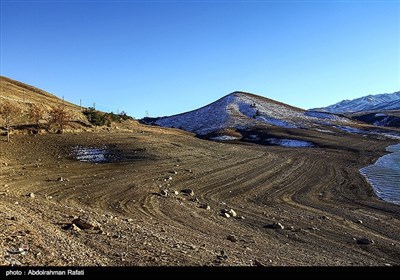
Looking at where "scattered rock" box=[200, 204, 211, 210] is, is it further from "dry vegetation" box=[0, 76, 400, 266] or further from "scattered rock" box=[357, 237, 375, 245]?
"scattered rock" box=[357, 237, 375, 245]

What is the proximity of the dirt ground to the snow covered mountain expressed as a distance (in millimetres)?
52858

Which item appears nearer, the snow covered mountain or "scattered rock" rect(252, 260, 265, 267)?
"scattered rock" rect(252, 260, 265, 267)

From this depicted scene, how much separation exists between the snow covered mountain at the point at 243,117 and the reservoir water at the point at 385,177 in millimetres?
42937

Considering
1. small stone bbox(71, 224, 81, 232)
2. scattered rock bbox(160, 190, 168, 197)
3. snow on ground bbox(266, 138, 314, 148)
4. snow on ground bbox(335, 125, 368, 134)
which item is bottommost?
scattered rock bbox(160, 190, 168, 197)

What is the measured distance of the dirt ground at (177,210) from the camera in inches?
408

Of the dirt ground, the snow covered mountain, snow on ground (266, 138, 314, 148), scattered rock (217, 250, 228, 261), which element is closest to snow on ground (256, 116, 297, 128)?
the snow covered mountain

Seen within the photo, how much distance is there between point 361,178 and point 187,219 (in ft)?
67.8

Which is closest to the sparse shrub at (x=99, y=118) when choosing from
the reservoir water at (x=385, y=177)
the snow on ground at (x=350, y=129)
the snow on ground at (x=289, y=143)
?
the snow on ground at (x=289, y=143)

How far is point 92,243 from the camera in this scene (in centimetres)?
1058

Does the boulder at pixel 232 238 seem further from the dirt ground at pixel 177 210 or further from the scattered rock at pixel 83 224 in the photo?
the scattered rock at pixel 83 224

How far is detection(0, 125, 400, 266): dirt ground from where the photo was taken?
10.4 metres

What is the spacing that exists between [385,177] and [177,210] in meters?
22.7

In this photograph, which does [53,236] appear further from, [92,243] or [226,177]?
[226,177]
